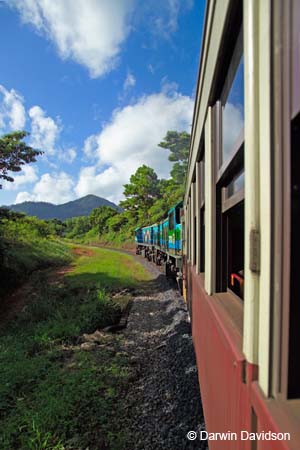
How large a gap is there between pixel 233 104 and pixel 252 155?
596 mm

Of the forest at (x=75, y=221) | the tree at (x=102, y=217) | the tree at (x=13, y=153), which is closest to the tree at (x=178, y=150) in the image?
the forest at (x=75, y=221)

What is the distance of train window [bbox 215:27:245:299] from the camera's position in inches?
45.9

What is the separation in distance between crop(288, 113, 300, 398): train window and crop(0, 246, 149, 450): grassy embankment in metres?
2.65

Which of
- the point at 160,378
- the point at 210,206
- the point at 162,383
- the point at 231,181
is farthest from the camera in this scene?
the point at 160,378

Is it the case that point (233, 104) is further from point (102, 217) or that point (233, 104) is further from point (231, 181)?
point (102, 217)

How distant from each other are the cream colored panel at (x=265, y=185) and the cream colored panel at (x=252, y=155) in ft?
0.09

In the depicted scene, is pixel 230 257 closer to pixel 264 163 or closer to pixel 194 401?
pixel 264 163

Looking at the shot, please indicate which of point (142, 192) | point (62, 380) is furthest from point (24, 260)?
point (142, 192)

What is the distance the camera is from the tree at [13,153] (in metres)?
11.6

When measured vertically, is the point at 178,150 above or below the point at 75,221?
above

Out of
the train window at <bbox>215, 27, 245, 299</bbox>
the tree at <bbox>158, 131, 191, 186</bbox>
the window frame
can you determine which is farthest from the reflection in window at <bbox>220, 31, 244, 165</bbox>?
the tree at <bbox>158, 131, 191, 186</bbox>

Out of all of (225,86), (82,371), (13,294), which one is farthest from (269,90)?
(13,294)

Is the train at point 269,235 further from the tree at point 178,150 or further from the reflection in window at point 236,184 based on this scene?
the tree at point 178,150

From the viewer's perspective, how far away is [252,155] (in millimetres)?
817
